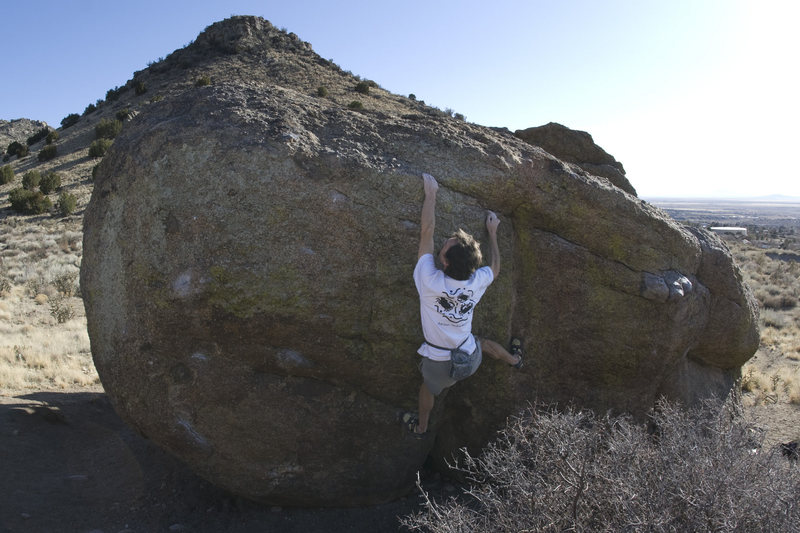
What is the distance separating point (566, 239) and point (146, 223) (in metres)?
3.44

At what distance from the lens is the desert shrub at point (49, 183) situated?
2202 centimetres

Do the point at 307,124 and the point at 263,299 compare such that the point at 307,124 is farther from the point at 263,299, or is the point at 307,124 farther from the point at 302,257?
the point at 263,299

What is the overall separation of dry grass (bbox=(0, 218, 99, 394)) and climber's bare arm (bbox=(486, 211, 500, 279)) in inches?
248

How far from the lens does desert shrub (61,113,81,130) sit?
33.4 metres

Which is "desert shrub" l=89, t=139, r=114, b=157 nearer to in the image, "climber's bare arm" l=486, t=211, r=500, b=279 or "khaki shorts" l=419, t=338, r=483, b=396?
"climber's bare arm" l=486, t=211, r=500, b=279

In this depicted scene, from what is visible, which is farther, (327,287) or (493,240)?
(493,240)

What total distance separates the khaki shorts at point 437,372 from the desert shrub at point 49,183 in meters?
23.0

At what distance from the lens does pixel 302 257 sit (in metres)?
4.05

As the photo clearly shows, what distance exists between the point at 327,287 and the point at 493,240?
1.35 metres

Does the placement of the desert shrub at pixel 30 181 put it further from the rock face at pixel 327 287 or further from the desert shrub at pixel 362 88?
the rock face at pixel 327 287

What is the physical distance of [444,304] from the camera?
381 cm

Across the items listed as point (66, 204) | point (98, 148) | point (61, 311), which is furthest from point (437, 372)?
point (98, 148)

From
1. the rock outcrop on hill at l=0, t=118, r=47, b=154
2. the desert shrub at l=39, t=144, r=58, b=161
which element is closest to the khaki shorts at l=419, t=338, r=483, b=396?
the desert shrub at l=39, t=144, r=58, b=161

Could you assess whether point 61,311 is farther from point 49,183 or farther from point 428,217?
point 49,183
